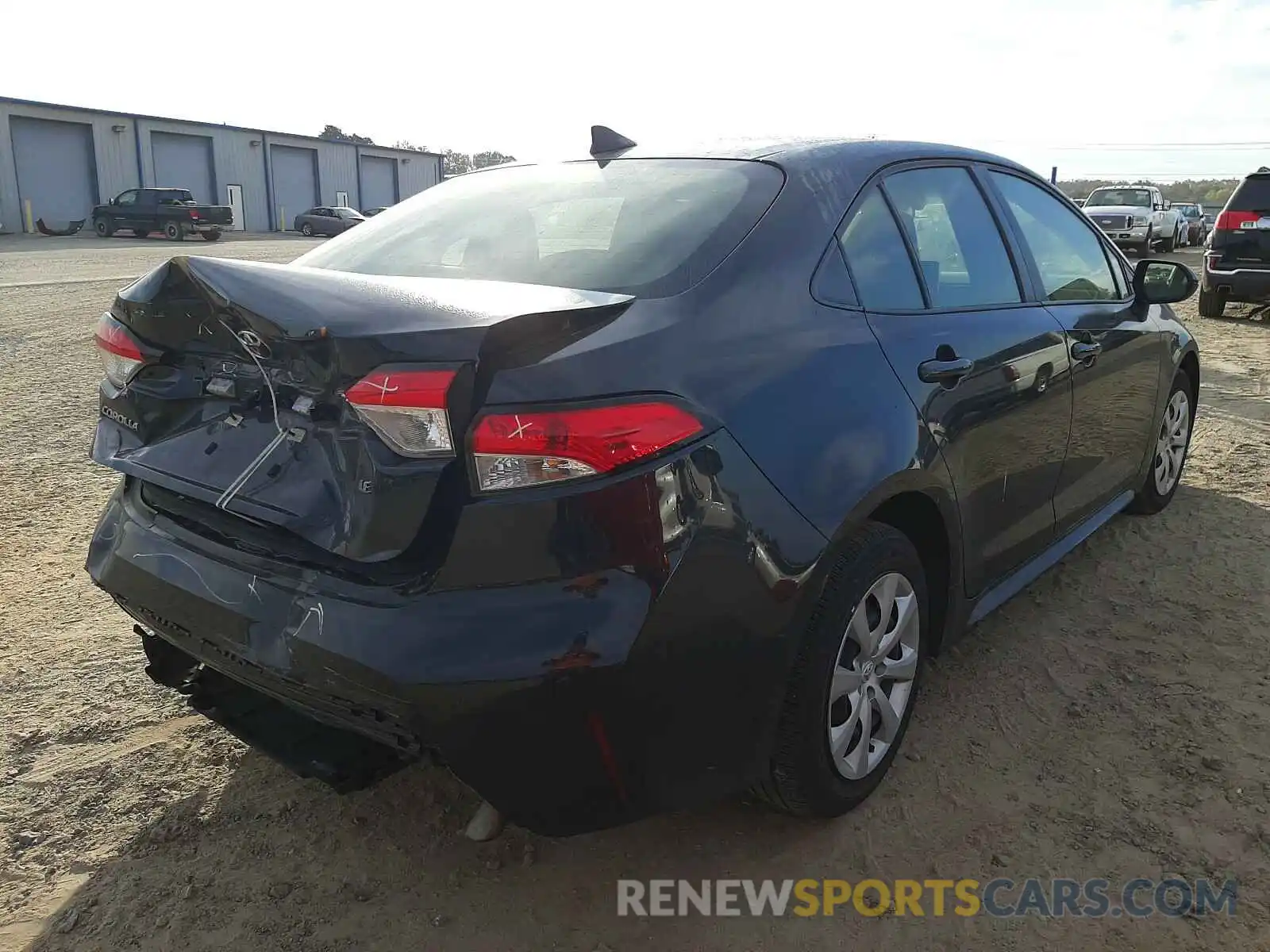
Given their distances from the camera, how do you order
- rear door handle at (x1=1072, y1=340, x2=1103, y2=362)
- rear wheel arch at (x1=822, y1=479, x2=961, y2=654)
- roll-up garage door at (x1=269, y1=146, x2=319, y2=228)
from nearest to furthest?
rear wheel arch at (x1=822, y1=479, x2=961, y2=654) → rear door handle at (x1=1072, y1=340, x2=1103, y2=362) → roll-up garage door at (x1=269, y1=146, x2=319, y2=228)

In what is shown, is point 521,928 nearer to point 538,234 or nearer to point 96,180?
point 538,234

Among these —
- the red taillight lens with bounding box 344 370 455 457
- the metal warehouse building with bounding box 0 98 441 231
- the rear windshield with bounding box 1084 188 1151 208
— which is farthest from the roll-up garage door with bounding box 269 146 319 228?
the red taillight lens with bounding box 344 370 455 457

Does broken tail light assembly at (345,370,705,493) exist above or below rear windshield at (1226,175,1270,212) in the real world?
below

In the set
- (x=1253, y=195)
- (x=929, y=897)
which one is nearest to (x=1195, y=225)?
(x=1253, y=195)

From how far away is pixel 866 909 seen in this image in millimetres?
2219

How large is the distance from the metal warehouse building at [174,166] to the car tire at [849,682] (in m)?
38.5

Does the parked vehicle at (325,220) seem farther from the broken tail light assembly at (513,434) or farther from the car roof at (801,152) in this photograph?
the broken tail light assembly at (513,434)

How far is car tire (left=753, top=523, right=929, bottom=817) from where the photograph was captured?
220cm

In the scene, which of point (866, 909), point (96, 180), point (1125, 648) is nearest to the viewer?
point (866, 909)

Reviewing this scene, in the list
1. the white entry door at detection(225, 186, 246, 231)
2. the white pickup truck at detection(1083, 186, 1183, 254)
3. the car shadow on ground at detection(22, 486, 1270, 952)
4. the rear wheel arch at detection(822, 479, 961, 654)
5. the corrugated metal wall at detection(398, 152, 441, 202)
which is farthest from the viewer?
the corrugated metal wall at detection(398, 152, 441, 202)

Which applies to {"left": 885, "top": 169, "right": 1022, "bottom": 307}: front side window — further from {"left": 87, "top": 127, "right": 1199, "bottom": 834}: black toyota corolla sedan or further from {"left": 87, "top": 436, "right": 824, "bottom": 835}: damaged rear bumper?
{"left": 87, "top": 436, "right": 824, "bottom": 835}: damaged rear bumper

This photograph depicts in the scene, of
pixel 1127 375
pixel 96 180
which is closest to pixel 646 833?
pixel 1127 375

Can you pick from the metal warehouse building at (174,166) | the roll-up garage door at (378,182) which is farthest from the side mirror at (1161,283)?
the roll-up garage door at (378,182)

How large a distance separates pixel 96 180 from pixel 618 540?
42.2 m
